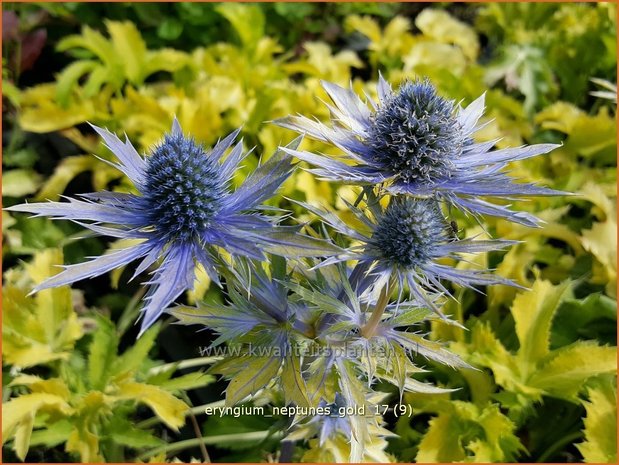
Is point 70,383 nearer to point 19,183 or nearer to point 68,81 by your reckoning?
point 19,183

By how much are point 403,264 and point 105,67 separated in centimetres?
143

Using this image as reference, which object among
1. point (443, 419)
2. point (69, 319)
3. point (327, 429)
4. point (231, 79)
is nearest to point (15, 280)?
point (69, 319)

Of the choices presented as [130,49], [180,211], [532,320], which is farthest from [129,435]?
[130,49]

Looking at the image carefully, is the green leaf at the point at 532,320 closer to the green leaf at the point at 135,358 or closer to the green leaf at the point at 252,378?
the green leaf at the point at 252,378

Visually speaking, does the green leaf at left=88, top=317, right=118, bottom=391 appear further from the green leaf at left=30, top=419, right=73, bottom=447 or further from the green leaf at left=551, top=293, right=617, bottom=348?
the green leaf at left=551, top=293, right=617, bottom=348

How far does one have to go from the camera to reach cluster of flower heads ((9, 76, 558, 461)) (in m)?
0.65

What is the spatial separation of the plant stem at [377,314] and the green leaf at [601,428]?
0.60 meters

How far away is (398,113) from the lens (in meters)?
0.68

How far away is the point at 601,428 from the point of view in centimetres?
110

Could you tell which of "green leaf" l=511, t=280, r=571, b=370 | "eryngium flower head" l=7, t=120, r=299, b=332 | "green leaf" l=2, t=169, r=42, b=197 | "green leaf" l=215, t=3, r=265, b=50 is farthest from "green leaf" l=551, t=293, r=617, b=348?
"green leaf" l=2, t=169, r=42, b=197

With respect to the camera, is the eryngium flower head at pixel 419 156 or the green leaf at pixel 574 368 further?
the green leaf at pixel 574 368

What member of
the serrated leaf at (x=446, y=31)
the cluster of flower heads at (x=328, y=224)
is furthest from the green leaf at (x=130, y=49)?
the cluster of flower heads at (x=328, y=224)

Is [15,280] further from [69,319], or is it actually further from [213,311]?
[213,311]

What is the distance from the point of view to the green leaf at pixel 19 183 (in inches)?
64.9
